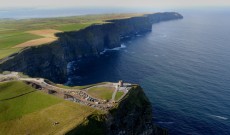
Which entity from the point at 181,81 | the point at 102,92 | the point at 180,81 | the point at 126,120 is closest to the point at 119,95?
the point at 102,92

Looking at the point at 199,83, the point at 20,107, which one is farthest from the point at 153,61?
the point at 20,107

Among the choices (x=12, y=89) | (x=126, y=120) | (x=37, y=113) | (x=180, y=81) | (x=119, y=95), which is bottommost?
(x=180, y=81)

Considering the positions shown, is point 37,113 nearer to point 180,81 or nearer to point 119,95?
point 119,95

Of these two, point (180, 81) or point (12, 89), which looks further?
point (180, 81)

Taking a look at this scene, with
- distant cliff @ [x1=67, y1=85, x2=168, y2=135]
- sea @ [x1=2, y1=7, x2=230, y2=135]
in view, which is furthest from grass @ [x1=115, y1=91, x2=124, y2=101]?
sea @ [x1=2, y1=7, x2=230, y2=135]

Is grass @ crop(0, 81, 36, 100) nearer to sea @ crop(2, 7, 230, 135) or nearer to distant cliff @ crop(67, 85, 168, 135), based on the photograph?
distant cliff @ crop(67, 85, 168, 135)

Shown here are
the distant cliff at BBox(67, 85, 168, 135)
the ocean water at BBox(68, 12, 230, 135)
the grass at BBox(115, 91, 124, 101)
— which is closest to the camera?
the distant cliff at BBox(67, 85, 168, 135)
